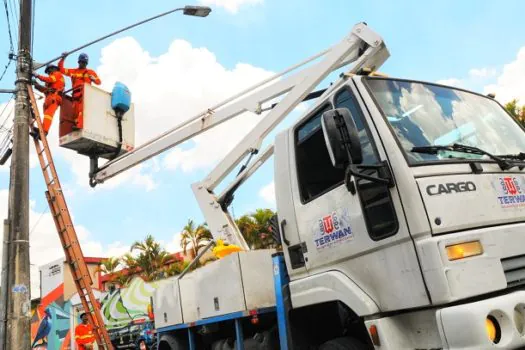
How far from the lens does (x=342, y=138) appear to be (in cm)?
292

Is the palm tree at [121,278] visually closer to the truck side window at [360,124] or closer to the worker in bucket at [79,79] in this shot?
the worker in bucket at [79,79]

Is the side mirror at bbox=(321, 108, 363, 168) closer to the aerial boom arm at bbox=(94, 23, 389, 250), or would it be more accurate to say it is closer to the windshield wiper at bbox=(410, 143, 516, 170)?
the windshield wiper at bbox=(410, 143, 516, 170)

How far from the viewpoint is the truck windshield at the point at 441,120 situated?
10.1 ft

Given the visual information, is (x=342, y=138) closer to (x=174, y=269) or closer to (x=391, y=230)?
(x=391, y=230)

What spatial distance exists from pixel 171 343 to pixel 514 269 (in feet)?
14.4

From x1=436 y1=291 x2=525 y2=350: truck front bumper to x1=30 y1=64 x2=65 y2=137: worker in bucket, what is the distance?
7311mm

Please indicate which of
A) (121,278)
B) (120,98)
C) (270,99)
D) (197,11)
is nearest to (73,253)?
(120,98)

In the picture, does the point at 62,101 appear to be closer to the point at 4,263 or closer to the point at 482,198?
the point at 4,263

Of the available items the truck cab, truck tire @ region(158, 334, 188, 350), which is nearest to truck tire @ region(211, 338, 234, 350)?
truck tire @ region(158, 334, 188, 350)

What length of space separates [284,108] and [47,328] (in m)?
25.0

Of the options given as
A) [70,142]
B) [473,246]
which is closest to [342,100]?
[473,246]

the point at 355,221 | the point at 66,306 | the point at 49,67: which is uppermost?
the point at 49,67

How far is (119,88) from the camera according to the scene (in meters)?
8.47

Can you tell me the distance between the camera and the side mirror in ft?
9.57
